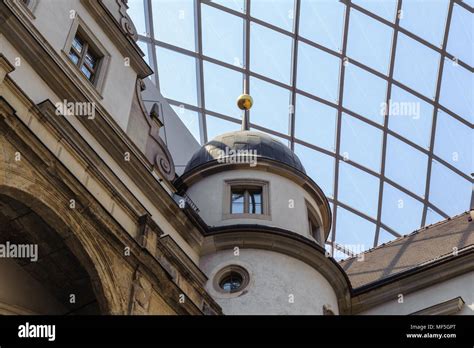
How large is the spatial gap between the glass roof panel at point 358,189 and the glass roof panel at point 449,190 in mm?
3262

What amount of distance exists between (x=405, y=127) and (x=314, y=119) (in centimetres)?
511

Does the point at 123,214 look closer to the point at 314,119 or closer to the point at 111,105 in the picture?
the point at 111,105

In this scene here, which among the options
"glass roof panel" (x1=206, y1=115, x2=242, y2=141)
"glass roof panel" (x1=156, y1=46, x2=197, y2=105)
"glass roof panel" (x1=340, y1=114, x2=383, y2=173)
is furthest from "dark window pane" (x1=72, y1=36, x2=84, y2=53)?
"glass roof panel" (x1=340, y1=114, x2=383, y2=173)

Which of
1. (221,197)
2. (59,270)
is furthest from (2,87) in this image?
(221,197)

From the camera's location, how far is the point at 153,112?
81.3 feet

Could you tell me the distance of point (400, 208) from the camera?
141ft

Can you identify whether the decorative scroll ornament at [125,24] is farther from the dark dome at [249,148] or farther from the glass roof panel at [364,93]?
the glass roof panel at [364,93]

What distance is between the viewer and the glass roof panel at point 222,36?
39438mm

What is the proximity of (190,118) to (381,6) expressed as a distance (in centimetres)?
1210

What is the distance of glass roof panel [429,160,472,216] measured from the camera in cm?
4219

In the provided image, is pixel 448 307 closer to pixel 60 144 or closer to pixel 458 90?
pixel 60 144

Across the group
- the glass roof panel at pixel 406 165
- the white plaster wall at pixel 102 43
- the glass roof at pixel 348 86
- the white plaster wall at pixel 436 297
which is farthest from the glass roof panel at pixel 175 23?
the white plaster wall at pixel 436 297

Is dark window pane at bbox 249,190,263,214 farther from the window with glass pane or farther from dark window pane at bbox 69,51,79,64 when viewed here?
dark window pane at bbox 69,51,79,64

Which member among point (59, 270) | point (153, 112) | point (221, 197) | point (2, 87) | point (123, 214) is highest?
point (153, 112)
